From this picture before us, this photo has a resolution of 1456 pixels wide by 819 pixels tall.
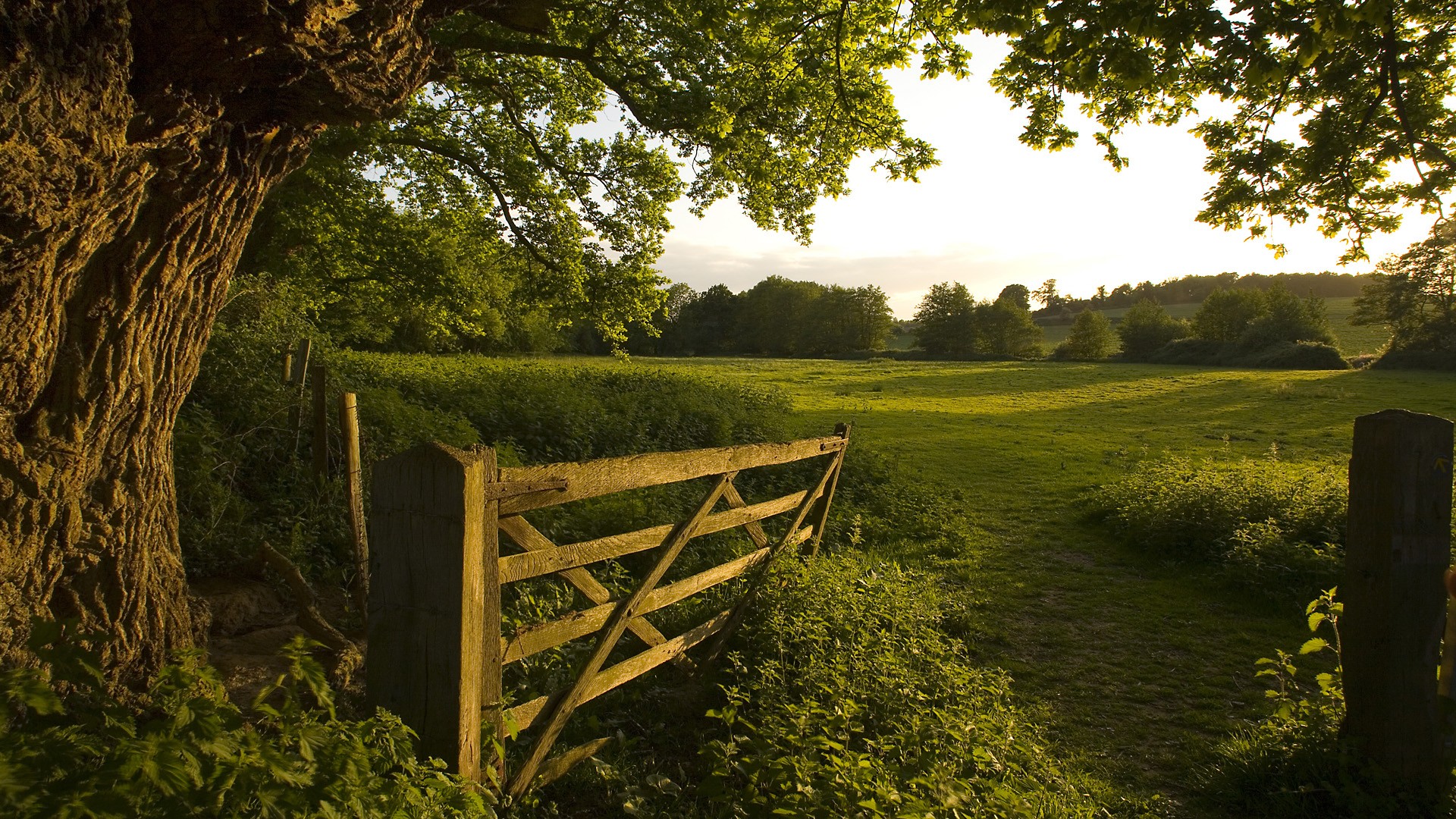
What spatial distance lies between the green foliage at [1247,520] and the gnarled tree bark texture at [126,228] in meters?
9.83

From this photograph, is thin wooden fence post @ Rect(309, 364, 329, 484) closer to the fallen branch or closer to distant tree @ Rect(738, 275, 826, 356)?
the fallen branch

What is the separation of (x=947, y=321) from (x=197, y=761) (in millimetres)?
82067

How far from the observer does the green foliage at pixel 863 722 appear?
3361mm

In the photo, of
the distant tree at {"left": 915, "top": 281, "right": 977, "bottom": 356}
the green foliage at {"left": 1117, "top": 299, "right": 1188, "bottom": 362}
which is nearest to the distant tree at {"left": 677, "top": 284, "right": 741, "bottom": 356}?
the distant tree at {"left": 915, "top": 281, "right": 977, "bottom": 356}

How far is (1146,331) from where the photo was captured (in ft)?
223

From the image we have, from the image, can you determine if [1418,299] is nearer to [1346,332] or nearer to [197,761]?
[1346,332]

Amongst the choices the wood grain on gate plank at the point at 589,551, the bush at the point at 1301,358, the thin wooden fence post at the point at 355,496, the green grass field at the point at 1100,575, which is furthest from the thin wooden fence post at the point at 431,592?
the bush at the point at 1301,358

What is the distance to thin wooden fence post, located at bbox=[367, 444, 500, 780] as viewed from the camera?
2836 millimetres

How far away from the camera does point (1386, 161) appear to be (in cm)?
925

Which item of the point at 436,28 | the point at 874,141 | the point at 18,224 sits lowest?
the point at 18,224

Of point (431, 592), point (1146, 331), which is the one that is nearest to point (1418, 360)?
point (1146, 331)

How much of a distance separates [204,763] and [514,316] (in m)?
38.8

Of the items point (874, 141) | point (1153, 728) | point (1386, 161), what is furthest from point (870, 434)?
point (1153, 728)

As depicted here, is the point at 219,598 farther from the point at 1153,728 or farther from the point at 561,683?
the point at 1153,728
